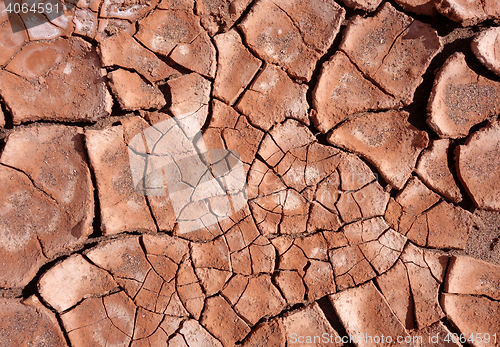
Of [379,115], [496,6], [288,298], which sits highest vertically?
[496,6]

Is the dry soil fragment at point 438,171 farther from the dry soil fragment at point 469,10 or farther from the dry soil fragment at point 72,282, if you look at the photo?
the dry soil fragment at point 72,282

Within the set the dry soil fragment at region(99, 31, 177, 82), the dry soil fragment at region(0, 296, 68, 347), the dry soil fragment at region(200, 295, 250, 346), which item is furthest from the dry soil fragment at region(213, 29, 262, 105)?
the dry soil fragment at region(0, 296, 68, 347)

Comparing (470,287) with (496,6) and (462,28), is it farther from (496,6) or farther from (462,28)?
(496,6)

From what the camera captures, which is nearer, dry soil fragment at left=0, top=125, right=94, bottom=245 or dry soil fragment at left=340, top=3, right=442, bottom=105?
dry soil fragment at left=0, top=125, right=94, bottom=245

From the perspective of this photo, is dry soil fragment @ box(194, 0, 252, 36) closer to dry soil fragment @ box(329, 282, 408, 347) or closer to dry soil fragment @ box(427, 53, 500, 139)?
dry soil fragment @ box(427, 53, 500, 139)

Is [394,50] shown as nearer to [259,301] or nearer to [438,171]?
[438,171]

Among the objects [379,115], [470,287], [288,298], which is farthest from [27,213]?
[470,287]
